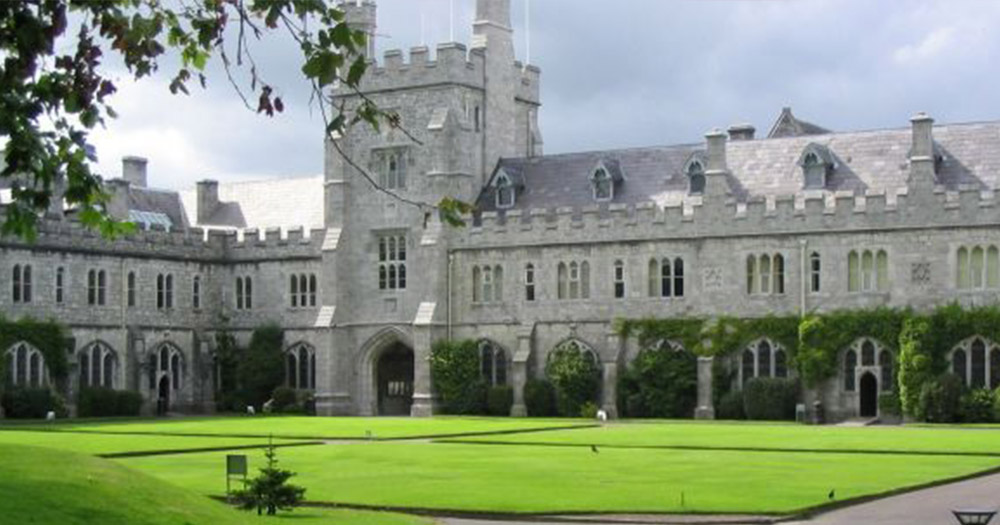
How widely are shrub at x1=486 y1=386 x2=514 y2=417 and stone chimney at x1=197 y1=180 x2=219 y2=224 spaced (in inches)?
820

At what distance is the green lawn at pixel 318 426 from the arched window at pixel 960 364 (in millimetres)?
12107

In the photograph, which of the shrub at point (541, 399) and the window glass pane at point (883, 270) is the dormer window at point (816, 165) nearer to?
the window glass pane at point (883, 270)

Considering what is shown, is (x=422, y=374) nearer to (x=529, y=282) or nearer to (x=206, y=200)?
(x=529, y=282)

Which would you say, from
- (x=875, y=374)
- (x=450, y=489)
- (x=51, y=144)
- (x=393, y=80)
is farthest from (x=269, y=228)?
(x=51, y=144)

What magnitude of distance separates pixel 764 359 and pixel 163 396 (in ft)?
83.0

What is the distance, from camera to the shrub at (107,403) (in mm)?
69625

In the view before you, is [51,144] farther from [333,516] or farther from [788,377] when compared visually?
[788,377]

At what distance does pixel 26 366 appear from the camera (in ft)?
224

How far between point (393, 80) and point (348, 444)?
30961 millimetres

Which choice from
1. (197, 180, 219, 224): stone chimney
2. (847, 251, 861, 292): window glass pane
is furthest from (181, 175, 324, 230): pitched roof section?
(847, 251, 861, 292): window glass pane

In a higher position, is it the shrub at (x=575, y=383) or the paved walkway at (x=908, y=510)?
the shrub at (x=575, y=383)

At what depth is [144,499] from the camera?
23.0m

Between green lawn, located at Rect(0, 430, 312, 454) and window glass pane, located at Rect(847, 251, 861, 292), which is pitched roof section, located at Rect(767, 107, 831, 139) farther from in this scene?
green lawn, located at Rect(0, 430, 312, 454)

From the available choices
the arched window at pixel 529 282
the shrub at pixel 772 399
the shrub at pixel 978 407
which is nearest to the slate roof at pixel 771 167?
the arched window at pixel 529 282
